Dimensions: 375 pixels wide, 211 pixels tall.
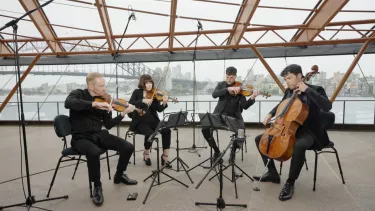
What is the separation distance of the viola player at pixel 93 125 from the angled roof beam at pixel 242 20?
126 inches

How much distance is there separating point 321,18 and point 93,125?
14.6 feet

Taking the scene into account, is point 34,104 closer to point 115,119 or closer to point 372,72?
point 115,119

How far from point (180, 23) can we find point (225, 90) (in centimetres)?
281

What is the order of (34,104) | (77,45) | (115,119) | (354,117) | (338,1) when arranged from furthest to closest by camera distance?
1. (34,104)
2. (77,45)
3. (354,117)
4. (338,1)
5. (115,119)

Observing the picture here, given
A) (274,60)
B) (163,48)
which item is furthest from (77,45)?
(274,60)

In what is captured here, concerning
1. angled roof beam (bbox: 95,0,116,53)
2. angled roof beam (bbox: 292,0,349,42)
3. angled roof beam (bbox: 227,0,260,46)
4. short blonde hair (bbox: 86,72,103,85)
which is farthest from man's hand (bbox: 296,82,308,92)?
angled roof beam (bbox: 95,0,116,53)

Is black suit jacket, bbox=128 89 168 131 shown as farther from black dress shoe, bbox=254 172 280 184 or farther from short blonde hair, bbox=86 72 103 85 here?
black dress shoe, bbox=254 172 280 184

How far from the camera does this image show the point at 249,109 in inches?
243

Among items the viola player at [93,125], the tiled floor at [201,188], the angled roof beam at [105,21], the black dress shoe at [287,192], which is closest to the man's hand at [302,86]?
the black dress shoe at [287,192]

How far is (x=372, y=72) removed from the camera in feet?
16.1

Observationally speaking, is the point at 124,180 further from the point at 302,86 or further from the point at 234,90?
the point at 302,86

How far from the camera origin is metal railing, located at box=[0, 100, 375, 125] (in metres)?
5.24

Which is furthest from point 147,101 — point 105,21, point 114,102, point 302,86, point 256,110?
point 256,110

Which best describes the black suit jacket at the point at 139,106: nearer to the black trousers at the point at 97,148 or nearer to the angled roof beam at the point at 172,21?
the black trousers at the point at 97,148
